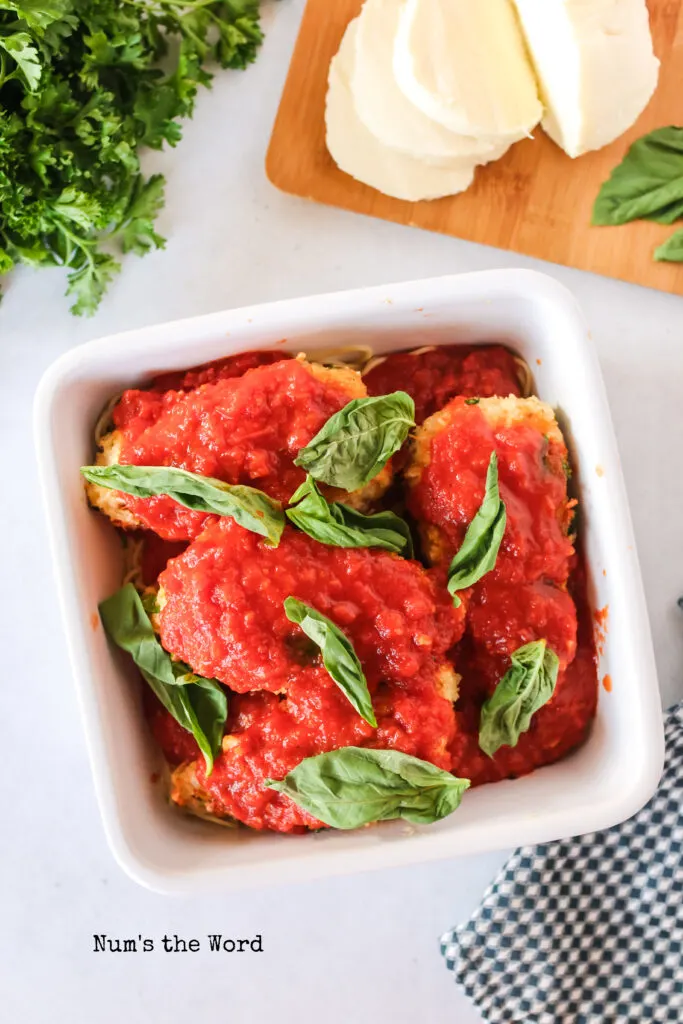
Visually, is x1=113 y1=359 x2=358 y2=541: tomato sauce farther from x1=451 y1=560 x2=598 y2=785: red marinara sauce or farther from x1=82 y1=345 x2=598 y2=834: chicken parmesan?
x1=451 y1=560 x2=598 y2=785: red marinara sauce

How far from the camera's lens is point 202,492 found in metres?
1.58

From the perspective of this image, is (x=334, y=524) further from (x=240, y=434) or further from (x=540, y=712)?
(x=540, y=712)

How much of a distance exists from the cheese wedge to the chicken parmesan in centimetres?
72

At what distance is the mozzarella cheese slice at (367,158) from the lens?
2.13 m

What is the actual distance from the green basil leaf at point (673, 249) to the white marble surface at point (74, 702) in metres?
0.10

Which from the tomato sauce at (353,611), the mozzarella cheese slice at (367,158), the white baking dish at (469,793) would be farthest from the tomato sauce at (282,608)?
the mozzarella cheese slice at (367,158)

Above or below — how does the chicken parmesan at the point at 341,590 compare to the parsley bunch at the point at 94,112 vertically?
below

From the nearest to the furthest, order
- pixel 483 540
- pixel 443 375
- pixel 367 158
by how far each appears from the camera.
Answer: pixel 483 540 < pixel 443 375 < pixel 367 158

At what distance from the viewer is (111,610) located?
1.81 m

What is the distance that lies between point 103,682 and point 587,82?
1.70 metres

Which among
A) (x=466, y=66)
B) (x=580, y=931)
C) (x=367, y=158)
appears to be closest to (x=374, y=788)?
(x=580, y=931)

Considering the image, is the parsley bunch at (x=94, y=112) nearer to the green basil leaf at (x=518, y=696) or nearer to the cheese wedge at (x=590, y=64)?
the cheese wedge at (x=590, y=64)

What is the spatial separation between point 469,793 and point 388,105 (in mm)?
1553

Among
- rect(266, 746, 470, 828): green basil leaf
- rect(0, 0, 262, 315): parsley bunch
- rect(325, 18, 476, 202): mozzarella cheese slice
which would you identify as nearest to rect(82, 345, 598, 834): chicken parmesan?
rect(266, 746, 470, 828): green basil leaf
